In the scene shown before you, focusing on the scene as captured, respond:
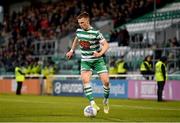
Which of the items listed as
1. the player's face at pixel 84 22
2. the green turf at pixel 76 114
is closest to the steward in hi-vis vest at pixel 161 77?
the green turf at pixel 76 114

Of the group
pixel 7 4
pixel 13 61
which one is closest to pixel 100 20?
pixel 13 61

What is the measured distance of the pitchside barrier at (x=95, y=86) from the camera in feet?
84.2

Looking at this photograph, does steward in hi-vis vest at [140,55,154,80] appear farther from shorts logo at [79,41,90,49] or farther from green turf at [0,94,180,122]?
shorts logo at [79,41,90,49]

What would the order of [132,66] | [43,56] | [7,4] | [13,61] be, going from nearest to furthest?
1. [132,66]
2. [43,56]
3. [13,61]
4. [7,4]

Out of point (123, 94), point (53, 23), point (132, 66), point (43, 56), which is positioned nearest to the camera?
point (123, 94)

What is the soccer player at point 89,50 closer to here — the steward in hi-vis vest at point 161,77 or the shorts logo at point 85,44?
the shorts logo at point 85,44

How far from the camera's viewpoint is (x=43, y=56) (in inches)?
1458

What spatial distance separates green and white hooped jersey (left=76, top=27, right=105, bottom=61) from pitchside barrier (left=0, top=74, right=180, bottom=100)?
12043 mm

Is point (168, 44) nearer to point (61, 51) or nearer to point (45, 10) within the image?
point (61, 51)

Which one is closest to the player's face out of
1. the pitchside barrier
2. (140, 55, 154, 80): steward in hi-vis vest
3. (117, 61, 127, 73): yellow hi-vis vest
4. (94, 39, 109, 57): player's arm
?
(94, 39, 109, 57): player's arm

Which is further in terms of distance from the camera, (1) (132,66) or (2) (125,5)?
(2) (125,5)

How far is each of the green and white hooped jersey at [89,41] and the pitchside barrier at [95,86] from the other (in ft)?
39.5

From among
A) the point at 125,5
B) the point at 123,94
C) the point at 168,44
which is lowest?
the point at 123,94

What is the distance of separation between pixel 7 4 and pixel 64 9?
13057mm
